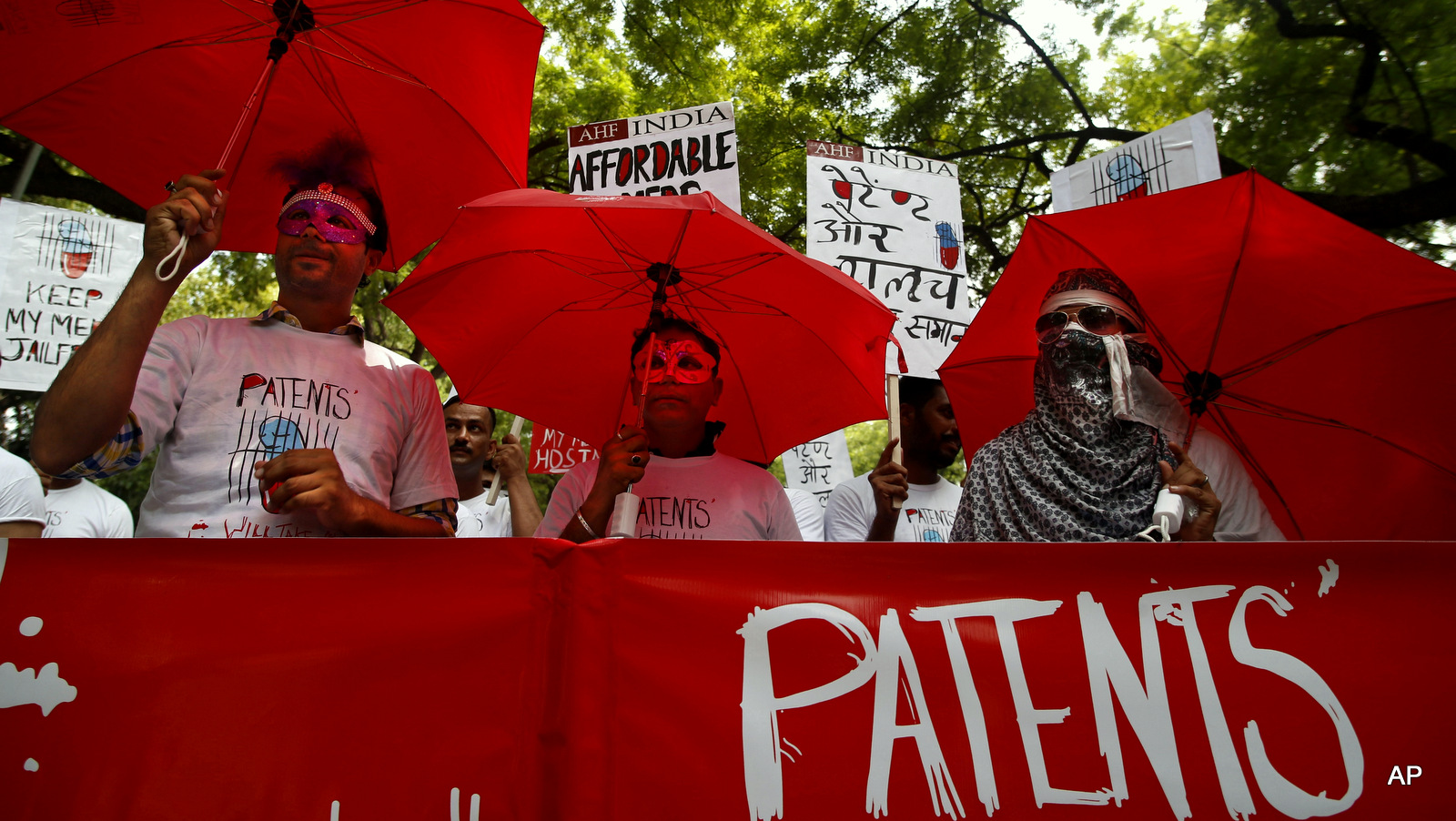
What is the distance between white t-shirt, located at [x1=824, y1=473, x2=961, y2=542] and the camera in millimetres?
4207

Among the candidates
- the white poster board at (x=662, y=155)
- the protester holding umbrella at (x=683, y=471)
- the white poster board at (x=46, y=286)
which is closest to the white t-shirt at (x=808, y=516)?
the protester holding umbrella at (x=683, y=471)

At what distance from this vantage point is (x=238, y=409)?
96.3 inches

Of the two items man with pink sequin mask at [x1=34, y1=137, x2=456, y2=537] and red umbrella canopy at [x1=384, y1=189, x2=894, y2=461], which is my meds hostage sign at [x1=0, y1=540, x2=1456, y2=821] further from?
red umbrella canopy at [x1=384, y1=189, x2=894, y2=461]

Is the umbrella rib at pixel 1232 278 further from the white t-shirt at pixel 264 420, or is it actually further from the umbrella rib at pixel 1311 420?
the white t-shirt at pixel 264 420

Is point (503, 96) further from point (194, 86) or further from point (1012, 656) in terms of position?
point (1012, 656)

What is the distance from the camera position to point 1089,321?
10.3ft

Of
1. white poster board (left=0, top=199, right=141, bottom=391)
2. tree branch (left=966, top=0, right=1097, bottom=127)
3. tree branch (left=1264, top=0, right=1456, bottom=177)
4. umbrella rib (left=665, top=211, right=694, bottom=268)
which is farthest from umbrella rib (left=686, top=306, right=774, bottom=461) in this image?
tree branch (left=966, top=0, right=1097, bottom=127)

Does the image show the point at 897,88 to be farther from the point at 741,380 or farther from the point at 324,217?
the point at 324,217

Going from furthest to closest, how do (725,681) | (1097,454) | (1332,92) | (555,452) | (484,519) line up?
(1332,92) < (555,452) < (484,519) < (1097,454) < (725,681)

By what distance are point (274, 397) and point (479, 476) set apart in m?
2.72

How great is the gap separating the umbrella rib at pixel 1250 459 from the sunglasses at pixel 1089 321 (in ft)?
1.50

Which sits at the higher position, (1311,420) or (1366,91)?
(1366,91)

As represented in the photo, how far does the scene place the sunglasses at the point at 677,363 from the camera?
10.7 feet

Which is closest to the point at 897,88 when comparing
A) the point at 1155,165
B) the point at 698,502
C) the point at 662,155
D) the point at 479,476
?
the point at 1155,165
